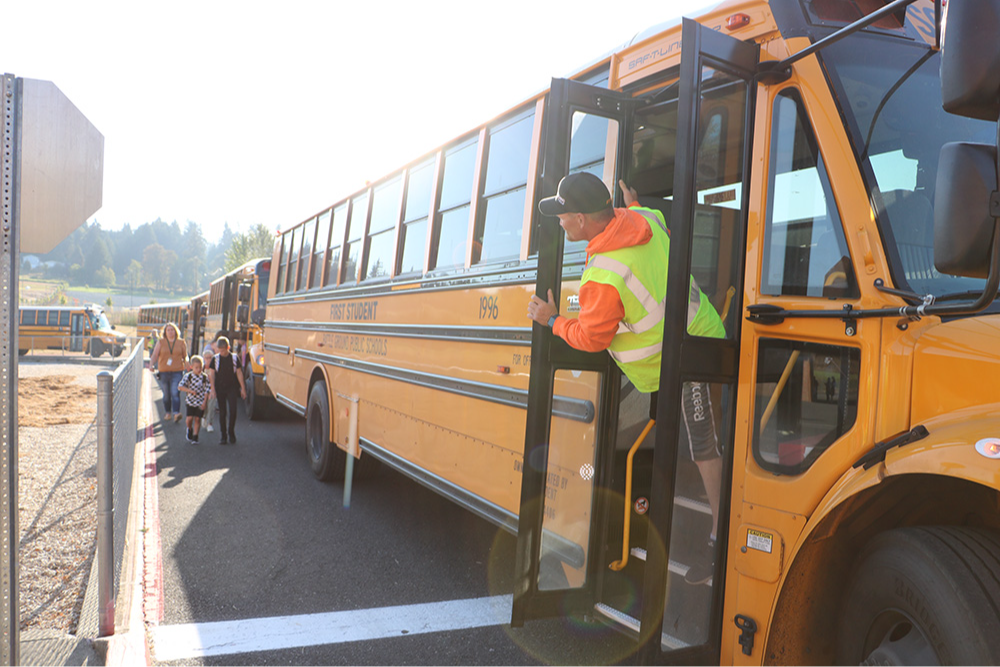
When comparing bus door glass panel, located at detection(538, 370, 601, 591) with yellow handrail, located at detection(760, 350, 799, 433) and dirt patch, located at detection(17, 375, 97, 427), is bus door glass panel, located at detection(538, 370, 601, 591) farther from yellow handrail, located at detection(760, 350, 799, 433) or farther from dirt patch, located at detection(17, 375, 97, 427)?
dirt patch, located at detection(17, 375, 97, 427)

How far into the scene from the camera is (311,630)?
388cm

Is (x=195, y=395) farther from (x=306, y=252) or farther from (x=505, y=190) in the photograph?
(x=505, y=190)

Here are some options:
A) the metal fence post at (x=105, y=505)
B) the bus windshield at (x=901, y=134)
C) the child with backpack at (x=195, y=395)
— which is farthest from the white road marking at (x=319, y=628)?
the child with backpack at (x=195, y=395)

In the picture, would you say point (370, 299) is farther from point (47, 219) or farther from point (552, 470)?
point (47, 219)

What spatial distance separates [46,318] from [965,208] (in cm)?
3997

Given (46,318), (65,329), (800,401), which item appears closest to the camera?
(800,401)

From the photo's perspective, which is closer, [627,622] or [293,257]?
[627,622]

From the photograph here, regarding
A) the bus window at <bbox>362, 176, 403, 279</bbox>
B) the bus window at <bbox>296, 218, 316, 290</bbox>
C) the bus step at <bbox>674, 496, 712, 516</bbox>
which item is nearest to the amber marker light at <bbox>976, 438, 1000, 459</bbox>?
the bus step at <bbox>674, 496, 712, 516</bbox>

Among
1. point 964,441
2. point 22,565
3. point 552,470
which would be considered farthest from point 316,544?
point 964,441

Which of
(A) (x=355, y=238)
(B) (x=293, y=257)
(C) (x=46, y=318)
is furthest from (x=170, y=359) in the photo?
(C) (x=46, y=318)

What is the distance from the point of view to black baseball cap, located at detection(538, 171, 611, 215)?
282 centimetres

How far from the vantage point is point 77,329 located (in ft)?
115

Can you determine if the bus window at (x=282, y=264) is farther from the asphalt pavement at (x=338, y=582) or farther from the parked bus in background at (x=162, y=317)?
the parked bus in background at (x=162, y=317)

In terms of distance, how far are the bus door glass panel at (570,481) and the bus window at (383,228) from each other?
282cm
